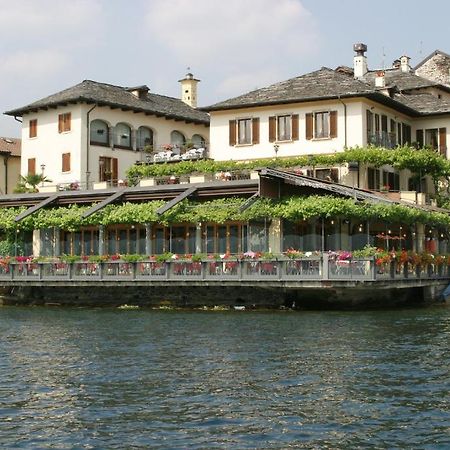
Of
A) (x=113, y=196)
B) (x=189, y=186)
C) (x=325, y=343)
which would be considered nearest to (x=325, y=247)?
(x=189, y=186)

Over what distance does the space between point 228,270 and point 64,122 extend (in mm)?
23643

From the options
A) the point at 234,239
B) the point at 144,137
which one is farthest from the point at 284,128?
the point at 144,137

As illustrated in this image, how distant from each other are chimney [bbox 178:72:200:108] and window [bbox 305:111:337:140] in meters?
22.6

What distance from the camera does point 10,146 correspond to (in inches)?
2761

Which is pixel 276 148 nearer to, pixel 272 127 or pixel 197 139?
pixel 272 127

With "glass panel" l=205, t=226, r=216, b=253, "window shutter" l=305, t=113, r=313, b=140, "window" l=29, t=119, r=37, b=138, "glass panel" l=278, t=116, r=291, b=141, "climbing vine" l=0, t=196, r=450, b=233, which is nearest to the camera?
"climbing vine" l=0, t=196, r=450, b=233

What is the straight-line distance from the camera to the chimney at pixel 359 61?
67.8m

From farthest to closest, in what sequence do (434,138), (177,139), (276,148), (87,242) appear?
(177,139) < (434,138) < (276,148) < (87,242)

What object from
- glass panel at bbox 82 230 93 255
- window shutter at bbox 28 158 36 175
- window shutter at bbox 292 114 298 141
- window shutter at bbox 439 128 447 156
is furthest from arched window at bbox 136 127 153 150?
window shutter at bbox 439 128 447 156

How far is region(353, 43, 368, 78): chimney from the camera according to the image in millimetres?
67750

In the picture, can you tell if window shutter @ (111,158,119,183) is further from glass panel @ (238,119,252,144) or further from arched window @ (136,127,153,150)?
glass panel @ (238,119,252,144)

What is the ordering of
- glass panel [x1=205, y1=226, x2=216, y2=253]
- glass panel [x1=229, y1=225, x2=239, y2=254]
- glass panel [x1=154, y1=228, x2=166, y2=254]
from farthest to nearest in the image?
glass panel [x1=154, y1=228, x2=166, y2=254] → glass panel [x1=205, y1=226, x2=216, y2=253] → glass panel [x1=229, y1=225, x2=239, y2=254]

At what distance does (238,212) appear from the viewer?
142 feet

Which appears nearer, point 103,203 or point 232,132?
point 103,203
